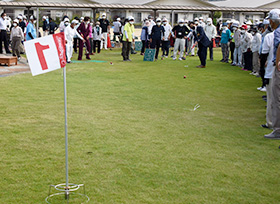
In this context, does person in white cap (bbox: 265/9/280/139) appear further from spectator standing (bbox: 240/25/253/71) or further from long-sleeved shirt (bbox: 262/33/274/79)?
spectator standing (bbox: 240/25/253/71)

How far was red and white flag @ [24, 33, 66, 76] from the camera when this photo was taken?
15.2 feet

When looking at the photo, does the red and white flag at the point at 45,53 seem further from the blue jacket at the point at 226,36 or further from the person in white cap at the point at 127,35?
the blue jacket at the point at 226,36

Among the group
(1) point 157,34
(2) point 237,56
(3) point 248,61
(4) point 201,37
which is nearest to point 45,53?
(4) point 201,37

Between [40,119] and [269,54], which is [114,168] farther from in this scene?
[269,54]

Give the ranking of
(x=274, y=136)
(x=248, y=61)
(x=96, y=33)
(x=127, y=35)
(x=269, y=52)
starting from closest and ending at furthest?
(x=274, y=136) < (x=269, y=52) < (x=248, y=61) < (x=127, y=35) < (x=96, y=33)

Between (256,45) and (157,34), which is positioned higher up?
(157,34)

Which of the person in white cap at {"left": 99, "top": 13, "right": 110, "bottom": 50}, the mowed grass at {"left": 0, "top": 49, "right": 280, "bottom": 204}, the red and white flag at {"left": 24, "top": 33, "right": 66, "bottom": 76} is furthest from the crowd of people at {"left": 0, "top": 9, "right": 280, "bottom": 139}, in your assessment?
the red and white flag at {"left": 24, "top": 33, "right": 66, "bottom": 76}

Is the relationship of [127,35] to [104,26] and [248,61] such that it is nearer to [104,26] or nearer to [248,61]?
[248,61]

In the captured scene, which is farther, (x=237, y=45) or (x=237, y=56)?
(x=237, y=56)

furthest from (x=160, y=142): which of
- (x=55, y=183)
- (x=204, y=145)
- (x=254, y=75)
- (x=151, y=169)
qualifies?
(x=254, y=75)

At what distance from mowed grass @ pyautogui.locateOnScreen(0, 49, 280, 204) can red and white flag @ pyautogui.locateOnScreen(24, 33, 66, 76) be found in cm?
142

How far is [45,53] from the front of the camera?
15.4 feet

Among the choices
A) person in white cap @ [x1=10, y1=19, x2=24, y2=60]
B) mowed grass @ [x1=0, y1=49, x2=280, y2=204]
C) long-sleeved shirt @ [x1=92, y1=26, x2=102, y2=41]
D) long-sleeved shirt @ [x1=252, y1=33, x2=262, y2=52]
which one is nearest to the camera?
mowed grass @ [x1=0, y1=49, x2=280, y2=204]

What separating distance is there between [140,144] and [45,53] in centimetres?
270
